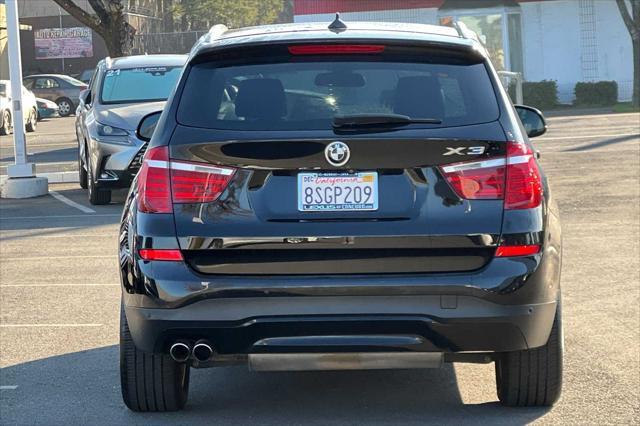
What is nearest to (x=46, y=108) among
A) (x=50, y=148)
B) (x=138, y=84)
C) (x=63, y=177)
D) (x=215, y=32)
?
(x=50, y=148)

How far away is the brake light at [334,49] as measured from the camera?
521 centimetres

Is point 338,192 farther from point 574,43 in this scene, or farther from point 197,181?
point 574,43

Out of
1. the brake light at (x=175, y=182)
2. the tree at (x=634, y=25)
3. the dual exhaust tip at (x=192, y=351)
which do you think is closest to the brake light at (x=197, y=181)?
the brake light at (x=175, y=182)

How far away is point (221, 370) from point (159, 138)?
6.58ft

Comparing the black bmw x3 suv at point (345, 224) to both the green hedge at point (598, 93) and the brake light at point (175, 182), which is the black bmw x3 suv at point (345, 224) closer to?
the brake light at point (175, 182)

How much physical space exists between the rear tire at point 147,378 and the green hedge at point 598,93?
32.5 m

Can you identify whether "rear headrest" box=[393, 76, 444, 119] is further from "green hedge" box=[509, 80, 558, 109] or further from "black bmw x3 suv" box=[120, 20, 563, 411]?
"green hedge" box=[509, 80, 558, 109]

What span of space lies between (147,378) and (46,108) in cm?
3720

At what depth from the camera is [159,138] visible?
5.13m

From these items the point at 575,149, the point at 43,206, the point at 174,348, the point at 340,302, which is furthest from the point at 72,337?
the point at 575,149

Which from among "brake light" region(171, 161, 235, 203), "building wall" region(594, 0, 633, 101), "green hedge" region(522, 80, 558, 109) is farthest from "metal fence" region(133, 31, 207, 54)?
"brake light" region(171, 161, 235, 203)

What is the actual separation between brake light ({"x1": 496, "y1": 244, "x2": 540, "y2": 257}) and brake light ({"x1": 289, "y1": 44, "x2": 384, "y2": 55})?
3.31 ft

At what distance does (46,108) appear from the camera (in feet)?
136

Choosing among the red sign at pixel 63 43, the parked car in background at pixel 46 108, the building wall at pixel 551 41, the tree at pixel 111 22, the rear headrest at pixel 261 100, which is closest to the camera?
the rear headrest at pixel 261 100
